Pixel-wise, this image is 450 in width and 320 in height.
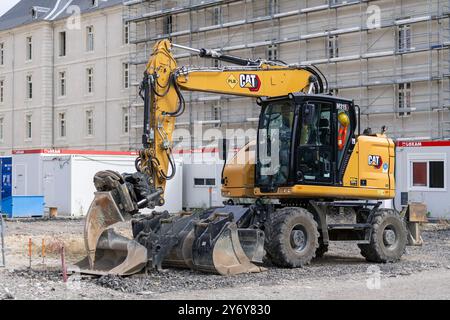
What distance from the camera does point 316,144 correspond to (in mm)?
16797

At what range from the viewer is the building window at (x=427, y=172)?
33094 mm

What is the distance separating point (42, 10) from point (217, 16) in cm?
2124

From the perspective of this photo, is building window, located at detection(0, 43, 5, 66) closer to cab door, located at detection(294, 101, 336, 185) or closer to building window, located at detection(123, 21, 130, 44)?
building window, located at detection(123, 21, 130, 44)

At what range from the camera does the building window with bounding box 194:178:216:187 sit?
4206 cm

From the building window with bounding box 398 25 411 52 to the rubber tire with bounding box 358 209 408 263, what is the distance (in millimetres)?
24861

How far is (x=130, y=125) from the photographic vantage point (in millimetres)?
56375

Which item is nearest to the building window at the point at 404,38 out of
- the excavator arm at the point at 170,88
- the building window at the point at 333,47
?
the building window at the point at 333,47

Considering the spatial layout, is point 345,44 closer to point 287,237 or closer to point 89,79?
point 89,79

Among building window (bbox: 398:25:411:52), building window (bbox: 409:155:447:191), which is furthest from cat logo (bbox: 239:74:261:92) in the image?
building window (bbox: 398:25:411:52)

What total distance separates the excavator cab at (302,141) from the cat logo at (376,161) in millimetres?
712

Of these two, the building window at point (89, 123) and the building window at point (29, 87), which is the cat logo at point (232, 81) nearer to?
the building window at point (89, 123)

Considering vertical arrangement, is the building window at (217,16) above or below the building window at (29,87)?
above

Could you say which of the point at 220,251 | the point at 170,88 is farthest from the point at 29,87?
the point at 220,251
